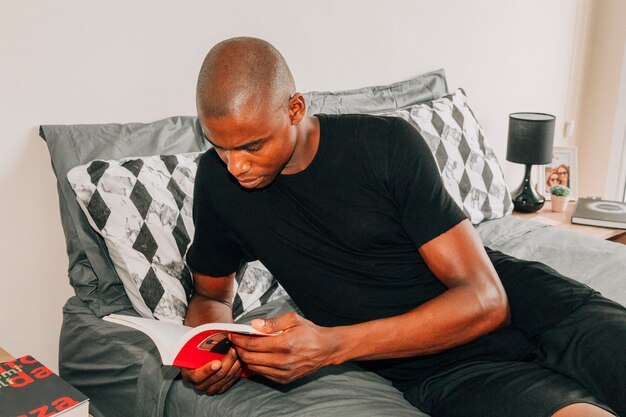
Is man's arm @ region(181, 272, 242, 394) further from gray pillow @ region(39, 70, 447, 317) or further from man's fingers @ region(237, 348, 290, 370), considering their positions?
gray pillow @ region(39, 70, 447, 317)

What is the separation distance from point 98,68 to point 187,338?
869 mm

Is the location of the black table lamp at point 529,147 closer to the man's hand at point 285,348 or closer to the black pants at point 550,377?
the black pants at point 550,377

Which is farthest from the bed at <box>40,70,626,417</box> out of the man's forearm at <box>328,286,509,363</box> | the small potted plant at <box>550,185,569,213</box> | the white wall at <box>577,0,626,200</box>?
the white wall at <box>577,0,626,200</box>

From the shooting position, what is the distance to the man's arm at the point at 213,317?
3.75 feet

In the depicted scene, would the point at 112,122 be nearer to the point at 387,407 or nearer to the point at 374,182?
the point at 374,182

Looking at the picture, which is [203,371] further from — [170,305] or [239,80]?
[239,80]

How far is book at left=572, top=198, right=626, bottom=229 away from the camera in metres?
2.46

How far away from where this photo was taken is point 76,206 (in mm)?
1489

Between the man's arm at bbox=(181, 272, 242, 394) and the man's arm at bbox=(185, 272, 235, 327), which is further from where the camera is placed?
the man's arm at bbox=(185, 272, 235, 327)

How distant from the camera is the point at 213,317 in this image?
4.38 ft

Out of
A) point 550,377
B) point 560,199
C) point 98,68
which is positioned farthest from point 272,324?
point 560,199

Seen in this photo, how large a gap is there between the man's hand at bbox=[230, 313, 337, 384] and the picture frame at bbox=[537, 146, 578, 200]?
2124 millimetres

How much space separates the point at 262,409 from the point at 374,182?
1.54ft

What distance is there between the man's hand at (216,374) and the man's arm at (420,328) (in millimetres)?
82
